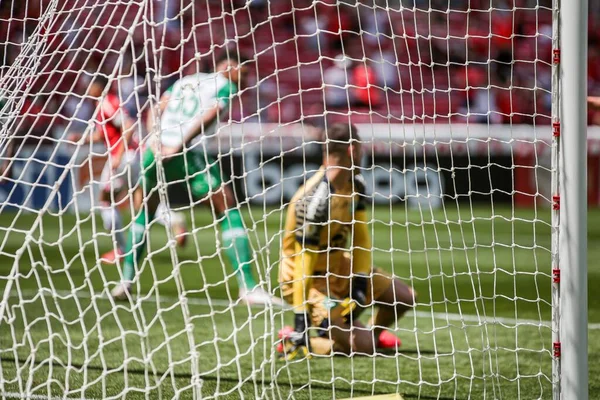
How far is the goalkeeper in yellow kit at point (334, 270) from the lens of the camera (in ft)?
14.8

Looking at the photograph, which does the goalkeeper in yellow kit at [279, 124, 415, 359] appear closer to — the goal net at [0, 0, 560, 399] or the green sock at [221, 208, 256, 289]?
the goal net at [0, 0, 560, 399]

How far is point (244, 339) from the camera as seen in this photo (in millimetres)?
5117

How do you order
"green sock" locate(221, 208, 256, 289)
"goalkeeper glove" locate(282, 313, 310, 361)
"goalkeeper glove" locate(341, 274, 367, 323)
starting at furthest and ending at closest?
"green sock" locate(221, 208, 256, 289)
"goalkeeper glove" locate(341, 274, 367, 323)
"goalkeeper glove" locate(282, 313, 310, 361)

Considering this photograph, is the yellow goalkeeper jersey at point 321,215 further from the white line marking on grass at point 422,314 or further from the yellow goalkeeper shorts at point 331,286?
the white line marking on grass at point 422,314

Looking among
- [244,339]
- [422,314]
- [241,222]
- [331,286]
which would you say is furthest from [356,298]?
[241,222]

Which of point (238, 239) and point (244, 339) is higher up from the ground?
point (238, 239)

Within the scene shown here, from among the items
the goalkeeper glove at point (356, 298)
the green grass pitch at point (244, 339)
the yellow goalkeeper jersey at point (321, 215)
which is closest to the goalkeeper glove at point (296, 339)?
the green grass pitch at point (244, 339)

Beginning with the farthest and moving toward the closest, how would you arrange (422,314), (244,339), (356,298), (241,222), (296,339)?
(241,222)
(422,314)
(244,339)
(356,298)
(296,339)

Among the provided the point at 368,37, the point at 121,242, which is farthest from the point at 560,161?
the point at 368,37

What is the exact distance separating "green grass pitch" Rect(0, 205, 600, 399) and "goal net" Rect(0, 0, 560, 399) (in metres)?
0.02

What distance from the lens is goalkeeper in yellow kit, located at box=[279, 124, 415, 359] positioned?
4500mm

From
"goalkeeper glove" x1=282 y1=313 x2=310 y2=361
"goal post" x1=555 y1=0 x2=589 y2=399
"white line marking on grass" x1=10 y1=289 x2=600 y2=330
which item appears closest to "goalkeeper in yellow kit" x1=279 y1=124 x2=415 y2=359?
"goalkeeper glove" x1=282 y1=313 x2=310 y2=361

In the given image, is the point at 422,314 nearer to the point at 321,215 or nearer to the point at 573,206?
the point at 321,215

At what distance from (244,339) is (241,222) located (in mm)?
1083
